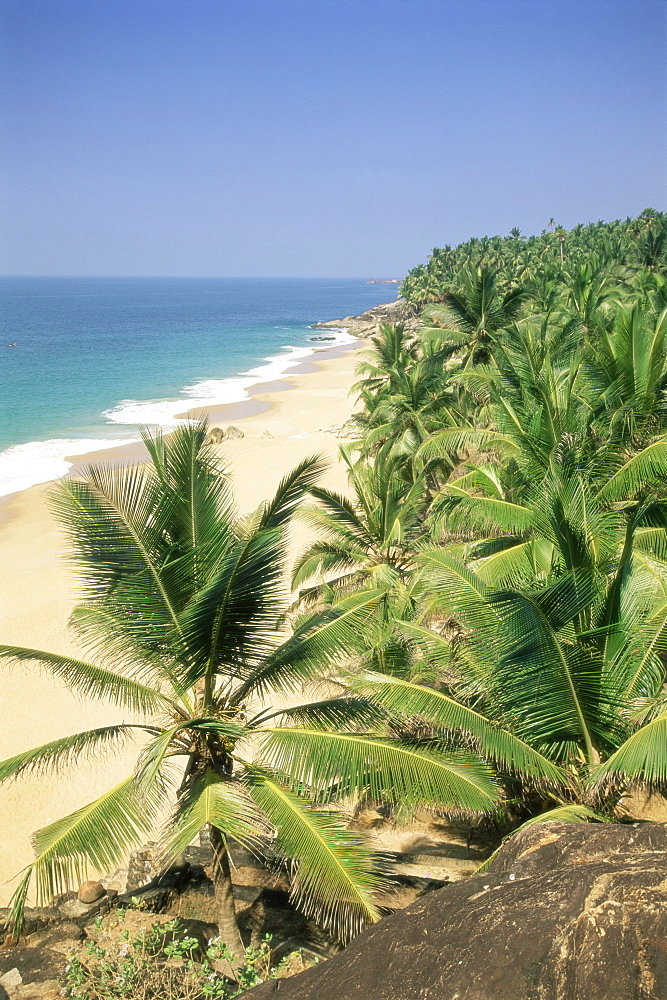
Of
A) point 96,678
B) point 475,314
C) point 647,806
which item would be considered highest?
point 475,314

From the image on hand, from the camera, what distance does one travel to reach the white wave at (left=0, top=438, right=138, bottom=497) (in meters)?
30.5

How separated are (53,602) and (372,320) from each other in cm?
8877

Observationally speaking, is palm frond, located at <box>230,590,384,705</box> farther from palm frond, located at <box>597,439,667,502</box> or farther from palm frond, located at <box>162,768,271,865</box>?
palm frond, located at <box>597,439,667,502</box>

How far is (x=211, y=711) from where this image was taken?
675 cm

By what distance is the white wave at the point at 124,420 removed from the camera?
103 ft

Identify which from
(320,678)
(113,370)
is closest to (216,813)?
(320,678)

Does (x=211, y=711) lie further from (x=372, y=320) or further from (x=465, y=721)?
(x=372, y=320)

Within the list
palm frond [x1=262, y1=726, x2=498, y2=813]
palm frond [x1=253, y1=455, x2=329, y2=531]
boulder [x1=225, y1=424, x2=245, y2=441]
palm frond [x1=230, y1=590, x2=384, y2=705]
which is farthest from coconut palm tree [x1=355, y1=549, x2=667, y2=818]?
boulder [x1=225, y1=424, x2=245, y2=441]

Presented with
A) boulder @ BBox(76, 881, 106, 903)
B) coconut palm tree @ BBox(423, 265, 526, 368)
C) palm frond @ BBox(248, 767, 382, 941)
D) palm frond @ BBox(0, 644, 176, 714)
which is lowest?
boulder @ BBox(76, 881, 106, 903)

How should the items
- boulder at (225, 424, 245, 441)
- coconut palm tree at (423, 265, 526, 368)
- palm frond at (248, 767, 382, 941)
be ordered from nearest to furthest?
1. palm frond at (248, 767, 382, 941)
2. coconut palm tree at (423, 265, 526, 368)
3. boulder at (225, 424, 245, 441)

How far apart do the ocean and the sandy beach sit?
344 centimetres

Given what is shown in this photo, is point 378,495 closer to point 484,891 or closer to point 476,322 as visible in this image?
point 484,891

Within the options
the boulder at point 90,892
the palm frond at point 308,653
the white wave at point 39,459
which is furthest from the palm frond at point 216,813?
the white wave at point 39,459

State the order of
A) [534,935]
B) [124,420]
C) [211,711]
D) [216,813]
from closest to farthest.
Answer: [534,935], [216,813], [211,711], [124,420]
